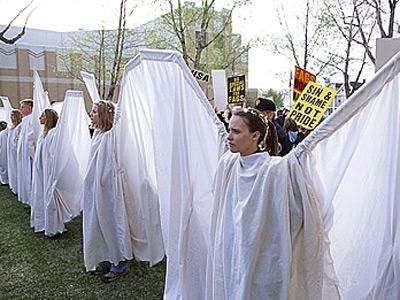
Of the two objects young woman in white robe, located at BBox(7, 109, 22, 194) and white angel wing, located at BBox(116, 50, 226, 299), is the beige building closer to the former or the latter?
young woman in white robe, located at BBox(7, 109, 22, 194)

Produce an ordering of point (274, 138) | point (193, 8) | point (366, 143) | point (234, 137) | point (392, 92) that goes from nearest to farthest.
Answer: point (392, 92) < point (366, 143) < point (234, 137) < point (274, 138) < point (193, 8)

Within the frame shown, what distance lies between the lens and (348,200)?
2.16 metres

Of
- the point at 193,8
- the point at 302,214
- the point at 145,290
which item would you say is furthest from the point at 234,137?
the point at 193,8

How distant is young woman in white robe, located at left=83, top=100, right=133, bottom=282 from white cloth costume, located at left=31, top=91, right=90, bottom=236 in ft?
4.99

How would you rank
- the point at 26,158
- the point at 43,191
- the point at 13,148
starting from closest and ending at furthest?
the point at 43,191 → the point at 26,158 → the point at 13,148

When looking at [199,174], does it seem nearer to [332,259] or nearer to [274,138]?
[274,138]

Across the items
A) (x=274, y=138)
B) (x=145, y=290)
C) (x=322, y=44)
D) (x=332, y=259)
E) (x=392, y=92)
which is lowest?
(x=145, y=290)

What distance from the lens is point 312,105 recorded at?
9.78 ft

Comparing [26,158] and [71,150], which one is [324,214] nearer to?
[71,150]

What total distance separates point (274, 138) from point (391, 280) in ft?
3.24

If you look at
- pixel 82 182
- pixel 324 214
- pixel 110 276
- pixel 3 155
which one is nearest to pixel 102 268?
pixel 110 276

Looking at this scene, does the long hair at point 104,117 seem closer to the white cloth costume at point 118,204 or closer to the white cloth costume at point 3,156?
the white cloth costume at point 118,204

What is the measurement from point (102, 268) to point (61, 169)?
168 cm

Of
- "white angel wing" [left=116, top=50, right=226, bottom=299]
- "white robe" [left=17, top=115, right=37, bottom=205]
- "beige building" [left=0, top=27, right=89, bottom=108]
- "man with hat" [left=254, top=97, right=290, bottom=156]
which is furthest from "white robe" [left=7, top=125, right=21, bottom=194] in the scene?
"beige building" [left=0, top=27, right=89, bottom=108]
